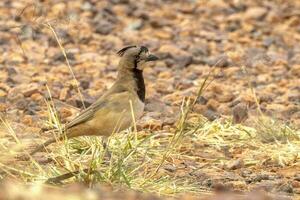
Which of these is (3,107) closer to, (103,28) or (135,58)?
(135,58)

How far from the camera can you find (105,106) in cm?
828

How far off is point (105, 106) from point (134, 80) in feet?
1.26

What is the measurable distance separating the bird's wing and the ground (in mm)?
194

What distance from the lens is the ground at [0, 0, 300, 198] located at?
771cm

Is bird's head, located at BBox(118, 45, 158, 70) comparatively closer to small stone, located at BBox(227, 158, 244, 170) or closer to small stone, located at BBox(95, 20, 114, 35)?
small stone, located at BBox(227, 158, 244, 170)

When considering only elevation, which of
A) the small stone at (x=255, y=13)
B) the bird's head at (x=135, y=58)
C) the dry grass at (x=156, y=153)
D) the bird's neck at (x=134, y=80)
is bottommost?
the dry grass at (x=156, y=153)

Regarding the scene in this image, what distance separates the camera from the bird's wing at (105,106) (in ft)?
27.0

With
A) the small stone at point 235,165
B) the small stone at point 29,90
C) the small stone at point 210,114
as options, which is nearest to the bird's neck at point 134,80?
the small stone at point 235,165

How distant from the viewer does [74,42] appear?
13.3 meters

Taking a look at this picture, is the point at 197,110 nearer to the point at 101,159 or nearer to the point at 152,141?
the point at 152,141

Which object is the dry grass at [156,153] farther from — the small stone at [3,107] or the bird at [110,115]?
the small stone at [3,107]

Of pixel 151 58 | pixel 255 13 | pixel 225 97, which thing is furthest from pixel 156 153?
pixel 255 13

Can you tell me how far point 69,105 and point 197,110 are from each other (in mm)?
1171

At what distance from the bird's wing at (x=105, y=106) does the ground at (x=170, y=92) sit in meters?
0.19
